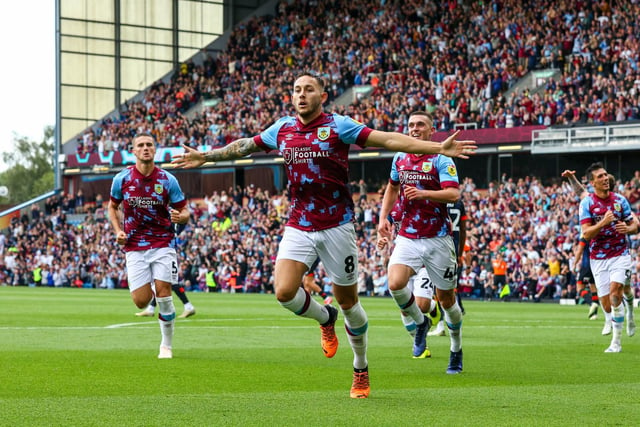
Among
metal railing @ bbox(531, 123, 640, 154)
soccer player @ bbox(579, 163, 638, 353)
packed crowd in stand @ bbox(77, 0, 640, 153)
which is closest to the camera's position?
soccer player @ bbox(579, 163, 638, 353)

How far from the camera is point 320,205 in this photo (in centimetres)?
865

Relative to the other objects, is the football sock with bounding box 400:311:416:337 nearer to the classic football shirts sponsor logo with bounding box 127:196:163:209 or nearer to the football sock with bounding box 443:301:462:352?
the football sock with bounding box 443:301:462:352

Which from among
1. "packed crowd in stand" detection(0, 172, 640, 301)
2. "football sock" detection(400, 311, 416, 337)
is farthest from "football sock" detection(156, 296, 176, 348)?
→ "packed crowd in stand" detection(0, 172, 640, 301)

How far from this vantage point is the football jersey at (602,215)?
1333cm

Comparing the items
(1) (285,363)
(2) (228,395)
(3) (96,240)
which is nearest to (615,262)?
(1) (285,363)

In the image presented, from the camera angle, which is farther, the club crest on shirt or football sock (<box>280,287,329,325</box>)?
football sock (<box>280,287,329,325</box>)

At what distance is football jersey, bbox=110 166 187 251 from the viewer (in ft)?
40.6

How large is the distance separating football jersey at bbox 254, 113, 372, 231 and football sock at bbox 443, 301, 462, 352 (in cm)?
240

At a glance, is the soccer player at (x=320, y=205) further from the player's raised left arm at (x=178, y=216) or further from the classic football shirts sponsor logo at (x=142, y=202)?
the classic football shirts sponsor logo at (x=142, y=202)

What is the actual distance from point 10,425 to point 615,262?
905 cm

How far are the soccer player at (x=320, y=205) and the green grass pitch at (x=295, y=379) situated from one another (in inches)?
31.3

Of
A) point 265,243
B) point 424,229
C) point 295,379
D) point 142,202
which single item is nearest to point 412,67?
point 265,243

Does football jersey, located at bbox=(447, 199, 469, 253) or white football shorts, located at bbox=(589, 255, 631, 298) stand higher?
football jersey, located at bbox=(447, 199, 469, 253)

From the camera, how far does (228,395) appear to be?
8.45 m
